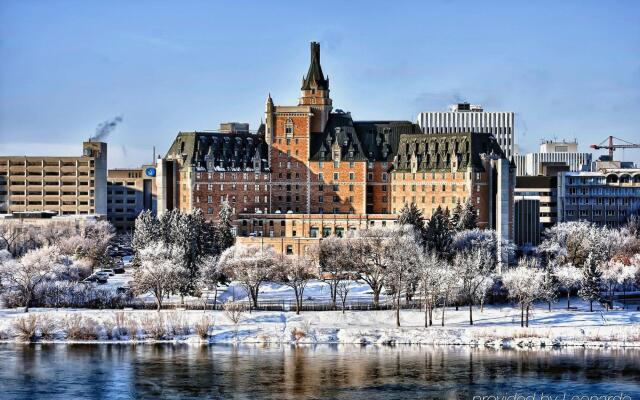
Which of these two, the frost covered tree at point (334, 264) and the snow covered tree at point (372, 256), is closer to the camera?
the snow covered tree at point (372, 256)

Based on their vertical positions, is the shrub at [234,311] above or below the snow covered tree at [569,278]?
below

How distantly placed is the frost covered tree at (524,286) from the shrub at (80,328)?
156 ft

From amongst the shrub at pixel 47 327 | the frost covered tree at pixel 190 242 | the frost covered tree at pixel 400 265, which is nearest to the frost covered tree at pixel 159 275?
the frost covered tree at pixel 190 242

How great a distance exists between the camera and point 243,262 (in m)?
176

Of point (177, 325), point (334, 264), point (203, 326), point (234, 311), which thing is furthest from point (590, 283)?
point (177, 325)

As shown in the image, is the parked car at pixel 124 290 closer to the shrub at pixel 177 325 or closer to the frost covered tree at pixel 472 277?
the shrub at pixel 177 325

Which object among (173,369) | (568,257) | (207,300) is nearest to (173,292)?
(207,300)

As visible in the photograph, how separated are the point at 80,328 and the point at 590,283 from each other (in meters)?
62.5

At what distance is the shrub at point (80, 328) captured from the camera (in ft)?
488

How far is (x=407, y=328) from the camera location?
15300 centimetres

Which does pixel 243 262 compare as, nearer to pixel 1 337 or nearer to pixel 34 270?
pixel 34 270

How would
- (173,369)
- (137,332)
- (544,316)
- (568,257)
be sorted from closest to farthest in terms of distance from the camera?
(173,369), (137,332), (544,316), (568,257)

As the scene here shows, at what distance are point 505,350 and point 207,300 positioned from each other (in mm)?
42312

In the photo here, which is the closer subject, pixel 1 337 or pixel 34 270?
pixel 1 337
